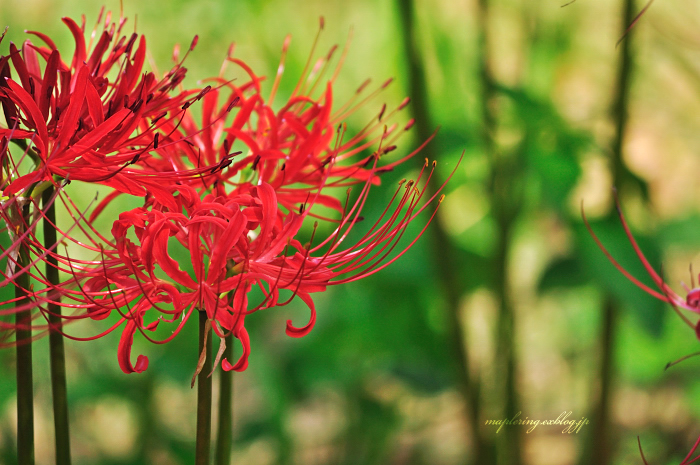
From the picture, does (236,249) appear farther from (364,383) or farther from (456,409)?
(456,409)

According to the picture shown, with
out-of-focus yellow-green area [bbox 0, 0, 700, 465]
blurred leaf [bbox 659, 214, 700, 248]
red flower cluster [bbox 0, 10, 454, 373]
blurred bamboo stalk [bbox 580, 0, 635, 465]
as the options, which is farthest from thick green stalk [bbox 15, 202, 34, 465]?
blurred leaf [bbox 659, 214, 700, 248]

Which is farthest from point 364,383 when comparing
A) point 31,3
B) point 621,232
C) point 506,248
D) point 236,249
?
point 31,3

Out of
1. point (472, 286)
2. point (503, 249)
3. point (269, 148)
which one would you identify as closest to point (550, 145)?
point (503, 249)

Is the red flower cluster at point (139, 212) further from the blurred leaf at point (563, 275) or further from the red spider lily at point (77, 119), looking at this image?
the blurred leaf at point (563, 275)

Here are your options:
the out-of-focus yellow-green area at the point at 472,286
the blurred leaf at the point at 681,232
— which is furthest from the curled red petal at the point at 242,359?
the blurred leaf at the point at 681,232

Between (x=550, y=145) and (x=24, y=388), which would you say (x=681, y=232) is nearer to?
(x=550, y=145)

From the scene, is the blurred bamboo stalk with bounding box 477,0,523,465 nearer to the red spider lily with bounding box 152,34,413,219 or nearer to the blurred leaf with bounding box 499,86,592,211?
the blurred leaf with bounding box 499,86,592,211

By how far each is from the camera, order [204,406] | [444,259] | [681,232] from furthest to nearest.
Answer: [681,232] → [444,259] → [204,406]
